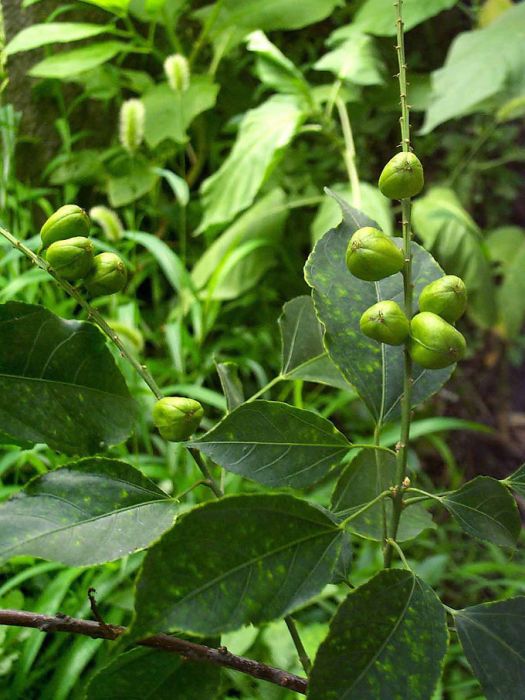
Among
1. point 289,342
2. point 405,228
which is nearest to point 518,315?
point 289,342

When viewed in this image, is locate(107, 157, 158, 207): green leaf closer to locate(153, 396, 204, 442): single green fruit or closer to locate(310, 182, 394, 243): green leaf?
locate(310, 182, 394, 243): green leaf

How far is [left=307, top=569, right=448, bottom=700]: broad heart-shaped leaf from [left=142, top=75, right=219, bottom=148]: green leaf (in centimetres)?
109

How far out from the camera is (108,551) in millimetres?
327

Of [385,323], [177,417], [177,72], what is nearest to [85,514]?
[177,417]

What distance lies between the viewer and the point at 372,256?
1.09 feet

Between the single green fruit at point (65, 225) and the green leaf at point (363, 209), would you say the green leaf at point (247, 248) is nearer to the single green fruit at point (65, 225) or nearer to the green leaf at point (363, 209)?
the green leaf at point (363, 209)

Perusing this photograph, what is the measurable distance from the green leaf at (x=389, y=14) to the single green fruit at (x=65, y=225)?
1.08 metres

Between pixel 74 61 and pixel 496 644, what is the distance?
1.22 m

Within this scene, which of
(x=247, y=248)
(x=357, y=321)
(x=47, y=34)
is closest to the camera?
(x=357, y=321)

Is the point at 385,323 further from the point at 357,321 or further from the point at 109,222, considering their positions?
the point at 109,222

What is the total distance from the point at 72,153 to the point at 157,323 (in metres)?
0.36

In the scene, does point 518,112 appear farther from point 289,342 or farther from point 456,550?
point 289,342

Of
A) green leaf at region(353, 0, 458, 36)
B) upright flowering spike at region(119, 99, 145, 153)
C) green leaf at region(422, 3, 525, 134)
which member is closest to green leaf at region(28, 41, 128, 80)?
upright flowering spike at region(119, 99, 145, 153)

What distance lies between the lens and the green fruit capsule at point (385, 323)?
0.33 meters
